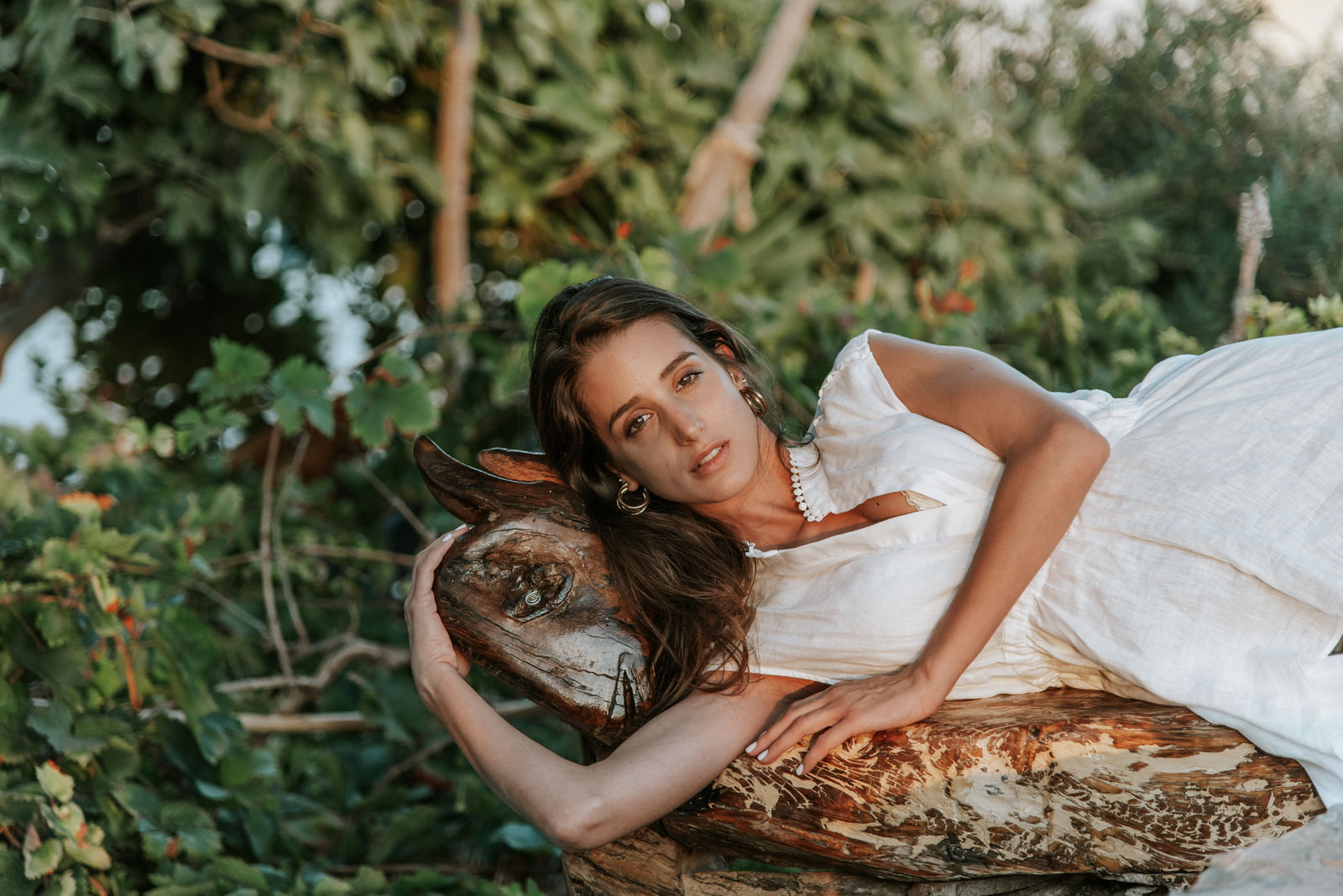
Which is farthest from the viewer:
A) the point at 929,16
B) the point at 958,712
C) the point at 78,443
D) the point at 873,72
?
the point at 929,16

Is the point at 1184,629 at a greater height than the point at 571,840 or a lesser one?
greater

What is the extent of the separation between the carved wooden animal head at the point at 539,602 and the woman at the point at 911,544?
0.18 ft

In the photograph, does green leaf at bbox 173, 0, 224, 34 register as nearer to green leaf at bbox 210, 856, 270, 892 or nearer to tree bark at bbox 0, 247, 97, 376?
tree bark at bbox 0, 247, 97, 376

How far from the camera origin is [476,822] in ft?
9.80

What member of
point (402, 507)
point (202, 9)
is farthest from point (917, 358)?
point (202, 9)

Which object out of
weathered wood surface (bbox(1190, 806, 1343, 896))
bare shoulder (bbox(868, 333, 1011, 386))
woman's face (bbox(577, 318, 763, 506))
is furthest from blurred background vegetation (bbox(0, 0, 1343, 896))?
weathered wood surface (bbox(1190, 806, 1343, 896))

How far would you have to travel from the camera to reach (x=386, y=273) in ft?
16.9

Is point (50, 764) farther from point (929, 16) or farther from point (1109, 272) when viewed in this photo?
point (929, 16)

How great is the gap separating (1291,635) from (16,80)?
145 inches

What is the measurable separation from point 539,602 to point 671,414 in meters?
0.43

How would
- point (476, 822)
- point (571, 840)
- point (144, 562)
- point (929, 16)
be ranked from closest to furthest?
point (571, 840)
point (144, 562)
point (476, 822)
point (929, 16)

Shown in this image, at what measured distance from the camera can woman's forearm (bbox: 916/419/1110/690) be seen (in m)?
1.70

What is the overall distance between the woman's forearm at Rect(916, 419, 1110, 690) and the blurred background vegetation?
4.38 ft

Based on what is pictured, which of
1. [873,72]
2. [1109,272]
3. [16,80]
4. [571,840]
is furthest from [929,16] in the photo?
[571,840]
